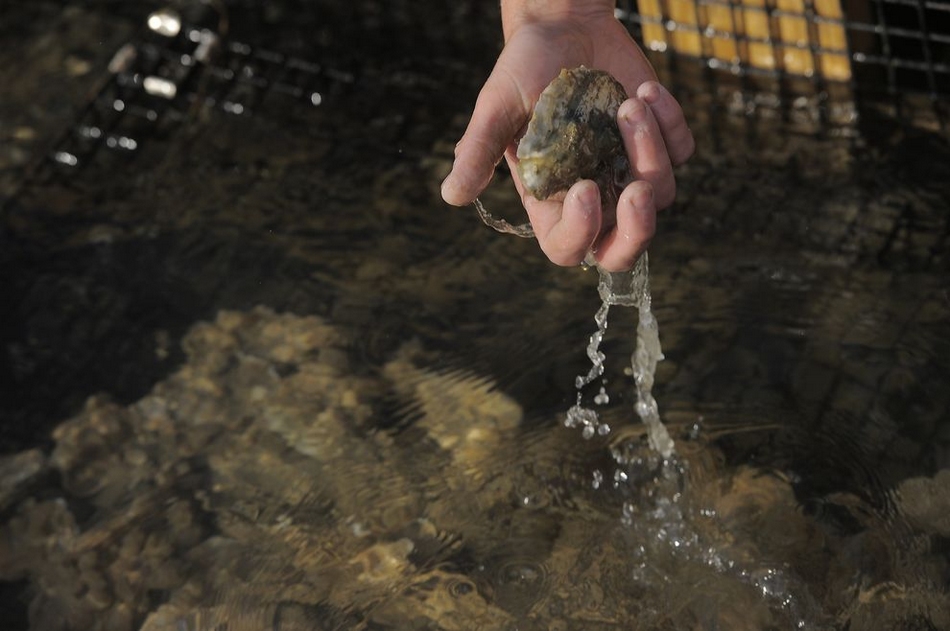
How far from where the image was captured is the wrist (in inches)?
97.5

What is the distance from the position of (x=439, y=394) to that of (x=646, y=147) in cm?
93

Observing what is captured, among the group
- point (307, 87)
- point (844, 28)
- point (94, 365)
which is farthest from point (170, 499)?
point (844, 28)

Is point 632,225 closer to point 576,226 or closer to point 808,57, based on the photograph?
point 576,226

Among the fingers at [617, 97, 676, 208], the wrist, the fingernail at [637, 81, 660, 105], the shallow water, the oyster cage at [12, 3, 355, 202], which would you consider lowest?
the shallow water

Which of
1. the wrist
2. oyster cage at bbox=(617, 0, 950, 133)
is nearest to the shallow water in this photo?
oyster cage at bbox=(617, 0, 950, 133)

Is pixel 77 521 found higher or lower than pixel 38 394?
lower

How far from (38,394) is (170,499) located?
0.54 m

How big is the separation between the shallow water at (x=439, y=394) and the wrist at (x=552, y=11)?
29.9 inches

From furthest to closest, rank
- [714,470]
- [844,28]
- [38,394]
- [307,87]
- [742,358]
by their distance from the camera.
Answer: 1. [307,87]
2. [844,28]
3. [38,394]
4. [742,358]
5. [714,470]

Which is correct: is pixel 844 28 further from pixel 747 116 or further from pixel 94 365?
pixel 94 365

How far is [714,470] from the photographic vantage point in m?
2.60

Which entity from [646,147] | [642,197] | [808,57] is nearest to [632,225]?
[642,197]

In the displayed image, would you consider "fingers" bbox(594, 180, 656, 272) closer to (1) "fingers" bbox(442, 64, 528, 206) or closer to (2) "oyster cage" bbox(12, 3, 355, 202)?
(1) "fingers" bbox(442, 64, 528, 206)

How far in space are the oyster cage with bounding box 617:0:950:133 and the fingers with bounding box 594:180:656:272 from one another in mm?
1531
